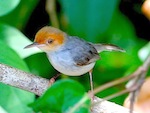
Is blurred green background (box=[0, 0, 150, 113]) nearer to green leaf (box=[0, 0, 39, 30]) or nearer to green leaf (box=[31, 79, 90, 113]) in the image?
green leaf (box=[0, 0, 39, 30])

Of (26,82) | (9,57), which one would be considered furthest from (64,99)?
(9,57)

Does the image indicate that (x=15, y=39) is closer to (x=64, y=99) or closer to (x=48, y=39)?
(x=48, y=39)

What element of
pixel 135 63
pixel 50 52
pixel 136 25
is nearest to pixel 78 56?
pixel 50 52

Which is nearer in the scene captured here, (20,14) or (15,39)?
(15,39)

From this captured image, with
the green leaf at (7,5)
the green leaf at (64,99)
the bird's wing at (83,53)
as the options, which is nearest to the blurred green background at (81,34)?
the green leaf at (7,5)

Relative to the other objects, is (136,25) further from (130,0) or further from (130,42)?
(130,42)

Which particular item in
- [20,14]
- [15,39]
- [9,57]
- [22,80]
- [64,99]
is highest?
[20,14]
